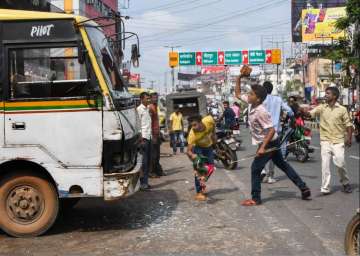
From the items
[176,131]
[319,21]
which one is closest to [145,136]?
[176,131]

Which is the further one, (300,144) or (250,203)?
(300,144)

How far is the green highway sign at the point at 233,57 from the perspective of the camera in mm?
44375

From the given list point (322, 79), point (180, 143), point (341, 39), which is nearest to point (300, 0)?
point (322, 79)

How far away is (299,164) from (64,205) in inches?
288

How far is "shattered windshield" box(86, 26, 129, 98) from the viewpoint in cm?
722

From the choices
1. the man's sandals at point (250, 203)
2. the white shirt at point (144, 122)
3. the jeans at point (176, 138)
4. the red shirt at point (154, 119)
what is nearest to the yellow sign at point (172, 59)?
the jeans at point (176, 138)

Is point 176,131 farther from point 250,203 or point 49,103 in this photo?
point 49,103

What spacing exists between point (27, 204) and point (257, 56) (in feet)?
125

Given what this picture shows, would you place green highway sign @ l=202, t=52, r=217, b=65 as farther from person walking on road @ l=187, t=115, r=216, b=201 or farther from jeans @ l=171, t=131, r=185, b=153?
person walking on road @ l=187, t=115, r=216, b=201

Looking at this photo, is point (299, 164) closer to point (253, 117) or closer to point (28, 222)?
point (253, 117)

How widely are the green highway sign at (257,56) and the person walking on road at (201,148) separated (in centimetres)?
3459

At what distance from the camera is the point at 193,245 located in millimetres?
6504

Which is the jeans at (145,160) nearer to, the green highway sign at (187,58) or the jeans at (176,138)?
the jeans at (176,138)

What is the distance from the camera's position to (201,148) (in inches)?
382
